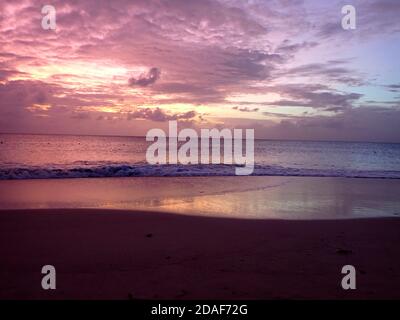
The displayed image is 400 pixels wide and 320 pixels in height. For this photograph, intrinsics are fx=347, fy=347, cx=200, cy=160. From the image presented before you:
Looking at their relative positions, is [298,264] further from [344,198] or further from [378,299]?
[344,198]

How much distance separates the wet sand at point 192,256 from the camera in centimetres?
501

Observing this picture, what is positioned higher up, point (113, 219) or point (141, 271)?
point (113, 219)

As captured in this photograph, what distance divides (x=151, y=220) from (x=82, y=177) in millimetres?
11112

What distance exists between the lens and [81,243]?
23.2ft

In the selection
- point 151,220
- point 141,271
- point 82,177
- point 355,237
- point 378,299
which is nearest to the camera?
point 378,299

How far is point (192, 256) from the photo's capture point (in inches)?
251

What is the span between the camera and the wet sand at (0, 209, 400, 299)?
16.4 ft

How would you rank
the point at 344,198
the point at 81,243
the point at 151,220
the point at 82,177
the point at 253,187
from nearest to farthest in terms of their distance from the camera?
the point at 81,243
the point at 151,220
the point at 344,198
the point at 253,187
the point at 82,177

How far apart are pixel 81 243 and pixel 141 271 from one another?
2.06 m
